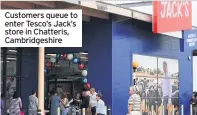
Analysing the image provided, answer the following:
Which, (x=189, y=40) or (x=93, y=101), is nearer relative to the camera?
(x=93, y=101)

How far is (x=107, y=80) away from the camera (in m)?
16.4

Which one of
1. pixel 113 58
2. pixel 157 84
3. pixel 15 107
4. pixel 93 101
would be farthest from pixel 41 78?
pixel 157 84

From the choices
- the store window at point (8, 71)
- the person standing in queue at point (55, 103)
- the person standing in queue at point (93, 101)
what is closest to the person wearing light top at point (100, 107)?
the person standing in queue at point (93, 101)

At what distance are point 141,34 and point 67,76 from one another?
367 cm

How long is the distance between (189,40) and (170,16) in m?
4.42

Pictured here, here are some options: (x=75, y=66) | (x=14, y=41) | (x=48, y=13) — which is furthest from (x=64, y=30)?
(x=75, y=66)

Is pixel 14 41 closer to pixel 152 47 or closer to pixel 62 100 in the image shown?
pixel 62 100

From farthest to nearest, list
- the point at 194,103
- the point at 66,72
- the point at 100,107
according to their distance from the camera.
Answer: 1. the point at 194,103
2. the point at 66,72
3. the point at 100,107

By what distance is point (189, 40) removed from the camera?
68.6 ft

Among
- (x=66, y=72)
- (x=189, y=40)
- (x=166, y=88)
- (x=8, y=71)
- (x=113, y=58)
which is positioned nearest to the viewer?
(x=113, y=58)

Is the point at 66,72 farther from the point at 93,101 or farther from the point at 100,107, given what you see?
the point at 100,107

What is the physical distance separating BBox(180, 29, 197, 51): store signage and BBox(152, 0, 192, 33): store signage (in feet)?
10.5

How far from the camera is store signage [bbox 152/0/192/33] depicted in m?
16.6

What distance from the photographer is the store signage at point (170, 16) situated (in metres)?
16.6
